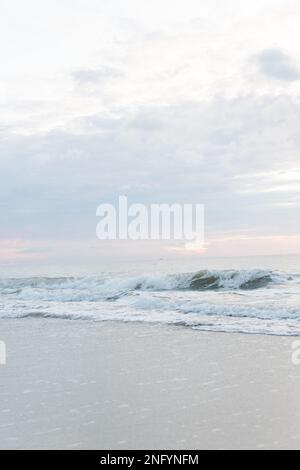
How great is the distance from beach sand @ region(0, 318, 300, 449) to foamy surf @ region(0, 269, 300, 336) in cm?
258

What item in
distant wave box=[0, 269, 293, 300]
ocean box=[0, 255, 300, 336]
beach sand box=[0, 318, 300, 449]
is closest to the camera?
beach sand box=[0, 318, 300, 449]

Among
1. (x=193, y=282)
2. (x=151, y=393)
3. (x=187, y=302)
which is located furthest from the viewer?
(x=193, y=282)

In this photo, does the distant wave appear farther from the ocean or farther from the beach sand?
the beach sand

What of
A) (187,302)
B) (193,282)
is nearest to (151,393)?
(187,302)

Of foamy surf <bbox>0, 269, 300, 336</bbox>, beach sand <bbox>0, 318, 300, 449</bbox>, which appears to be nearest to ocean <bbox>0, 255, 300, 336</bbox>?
foamy surf <bbox>0, 269, 300, 336</bbox>

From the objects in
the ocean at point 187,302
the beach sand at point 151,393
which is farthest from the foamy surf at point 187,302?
the beach sand at point 151,393

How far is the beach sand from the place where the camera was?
631cm

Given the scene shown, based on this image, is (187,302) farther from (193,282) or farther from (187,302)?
(193,282)

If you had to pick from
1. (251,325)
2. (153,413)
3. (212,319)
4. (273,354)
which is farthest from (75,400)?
(212,319)

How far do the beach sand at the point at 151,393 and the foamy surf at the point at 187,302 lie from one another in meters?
2.58

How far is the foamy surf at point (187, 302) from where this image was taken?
1598cm

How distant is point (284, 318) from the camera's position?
1597 centimetres

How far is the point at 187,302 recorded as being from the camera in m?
20.6

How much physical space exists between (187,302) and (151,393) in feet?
40.9
